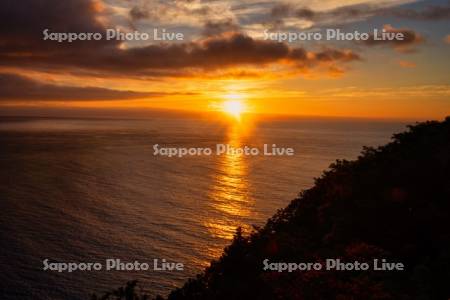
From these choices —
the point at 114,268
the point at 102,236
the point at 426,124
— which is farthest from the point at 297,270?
the point at 102,236

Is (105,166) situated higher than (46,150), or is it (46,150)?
(46,150)

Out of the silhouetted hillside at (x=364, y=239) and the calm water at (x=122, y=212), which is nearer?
the silhouetted hillside at (x=364, y=239)

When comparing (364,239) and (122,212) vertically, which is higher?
(122,212)

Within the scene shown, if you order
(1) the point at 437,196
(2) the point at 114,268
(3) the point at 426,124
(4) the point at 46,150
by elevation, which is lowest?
(2) the point at 114,268

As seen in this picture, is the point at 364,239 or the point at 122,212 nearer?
the point at 364,239

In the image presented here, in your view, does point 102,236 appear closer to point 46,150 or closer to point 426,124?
point 426,124

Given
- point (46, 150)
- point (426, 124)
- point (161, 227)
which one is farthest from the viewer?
point (46, 150)

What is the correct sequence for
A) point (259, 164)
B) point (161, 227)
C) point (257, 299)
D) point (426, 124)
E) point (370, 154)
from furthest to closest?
point (259, 164), point (161, 227), point (426, 124), point (370, 154), point (257, 299)

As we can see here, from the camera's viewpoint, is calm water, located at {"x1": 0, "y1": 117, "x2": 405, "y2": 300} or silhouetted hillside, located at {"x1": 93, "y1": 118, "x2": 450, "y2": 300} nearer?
silhouetted hillside, located at {"x1": 93, "y1": 118, "x2": 450, "y2": 300}
